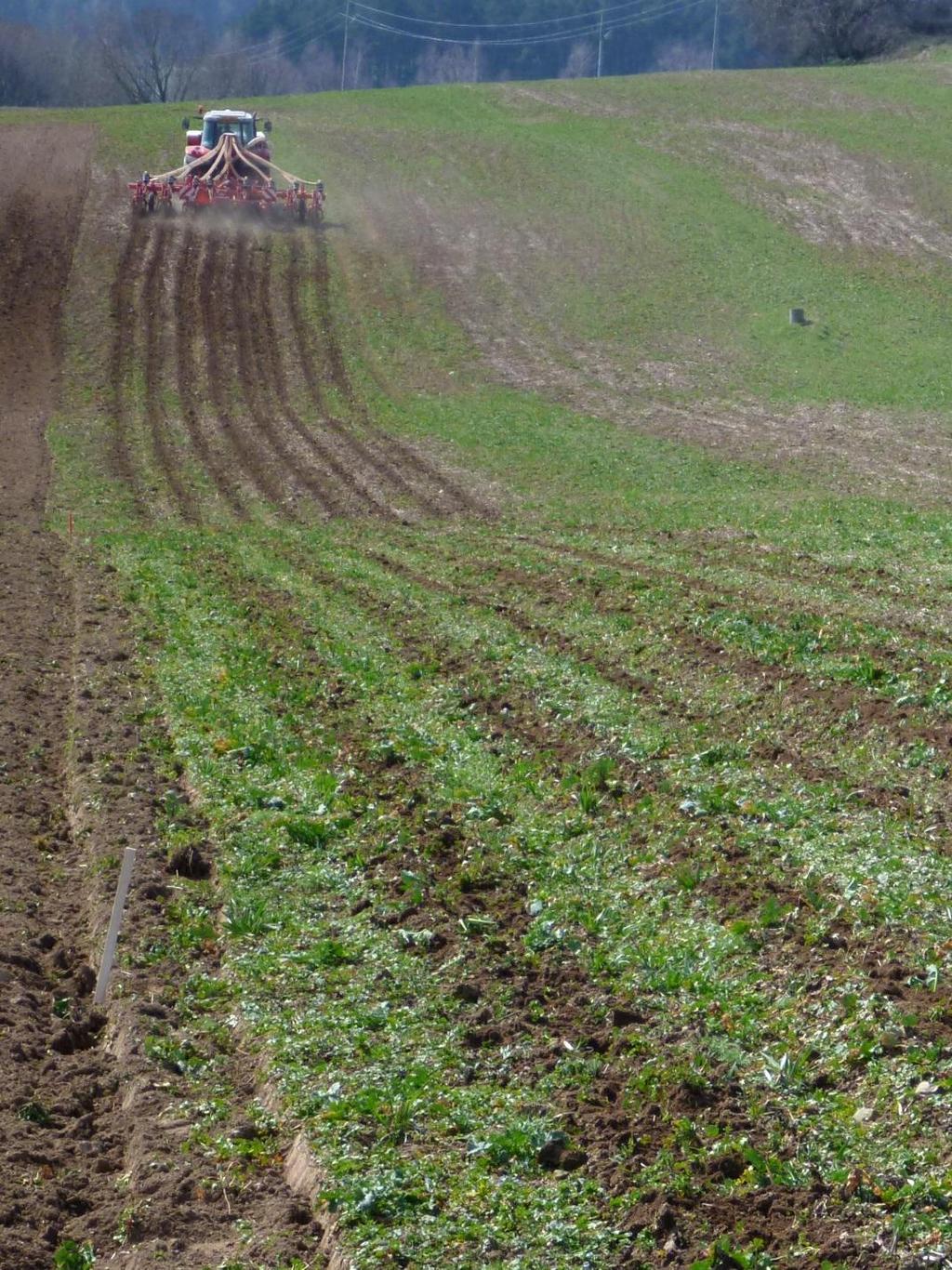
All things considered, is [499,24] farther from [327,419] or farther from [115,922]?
[115,922]

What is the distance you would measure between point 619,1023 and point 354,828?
9.79 feet

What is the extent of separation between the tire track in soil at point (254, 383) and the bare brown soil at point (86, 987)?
292 inches

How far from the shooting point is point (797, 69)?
206 ft

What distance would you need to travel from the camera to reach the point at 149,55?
317 feet

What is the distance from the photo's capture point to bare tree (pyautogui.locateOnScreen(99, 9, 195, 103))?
91562 millimetres

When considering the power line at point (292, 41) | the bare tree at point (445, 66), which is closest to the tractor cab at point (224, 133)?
the bare tree at point (445, 66)

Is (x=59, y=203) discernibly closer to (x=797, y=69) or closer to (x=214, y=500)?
(x=214, y=500)

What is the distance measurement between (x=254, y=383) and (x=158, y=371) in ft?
7.53

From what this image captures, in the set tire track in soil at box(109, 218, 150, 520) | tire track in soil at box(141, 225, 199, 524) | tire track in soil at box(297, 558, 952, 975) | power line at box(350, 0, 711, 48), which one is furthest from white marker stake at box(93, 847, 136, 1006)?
power line at box(350, 0, 711, 48)

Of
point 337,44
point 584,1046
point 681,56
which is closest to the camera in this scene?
point 584,1046

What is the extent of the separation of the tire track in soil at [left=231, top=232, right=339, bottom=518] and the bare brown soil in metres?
7.42

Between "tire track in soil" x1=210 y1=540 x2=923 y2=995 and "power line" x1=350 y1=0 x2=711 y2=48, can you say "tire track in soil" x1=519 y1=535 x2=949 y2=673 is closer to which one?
"tire track in soil" x1=210 y1=540 x2=923 y2=995

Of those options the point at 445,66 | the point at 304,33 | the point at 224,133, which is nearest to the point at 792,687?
the point at 224,133

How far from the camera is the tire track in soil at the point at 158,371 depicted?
2277 cm
